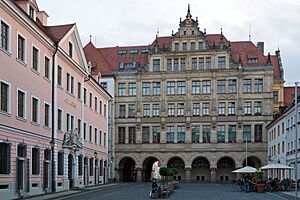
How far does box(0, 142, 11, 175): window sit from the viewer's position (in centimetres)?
2895

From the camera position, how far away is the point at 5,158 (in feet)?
96.7

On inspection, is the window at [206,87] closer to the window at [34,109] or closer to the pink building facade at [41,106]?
the pink building facade at [41,106]

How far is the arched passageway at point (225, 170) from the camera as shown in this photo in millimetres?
79125

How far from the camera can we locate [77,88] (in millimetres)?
48188

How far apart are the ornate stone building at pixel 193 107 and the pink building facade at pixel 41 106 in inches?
926

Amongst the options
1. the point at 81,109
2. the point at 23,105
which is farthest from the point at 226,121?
the point at 23,105

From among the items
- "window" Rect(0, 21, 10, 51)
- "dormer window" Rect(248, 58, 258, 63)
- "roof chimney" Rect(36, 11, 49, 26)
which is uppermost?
"dormer window" Rect(248, 58, 258, 63)

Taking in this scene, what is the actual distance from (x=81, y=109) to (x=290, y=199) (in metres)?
22.7

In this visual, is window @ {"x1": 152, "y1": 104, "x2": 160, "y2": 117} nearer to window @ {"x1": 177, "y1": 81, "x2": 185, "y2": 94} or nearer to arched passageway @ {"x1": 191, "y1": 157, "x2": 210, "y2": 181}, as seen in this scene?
window @ {"x1": 177, "y1": 81, "x2": 185, "y2": 94}

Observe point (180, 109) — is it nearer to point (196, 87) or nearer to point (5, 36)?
point (196, 87)

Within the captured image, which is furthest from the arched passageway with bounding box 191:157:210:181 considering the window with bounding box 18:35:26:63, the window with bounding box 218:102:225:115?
the window with bounding box 18:35:26:63

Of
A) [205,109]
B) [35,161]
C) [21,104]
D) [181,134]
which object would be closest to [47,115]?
[35,161]

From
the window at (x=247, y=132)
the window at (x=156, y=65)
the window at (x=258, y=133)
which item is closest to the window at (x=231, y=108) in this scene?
the window at (x=247, y=132)

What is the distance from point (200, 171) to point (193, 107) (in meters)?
10.1
